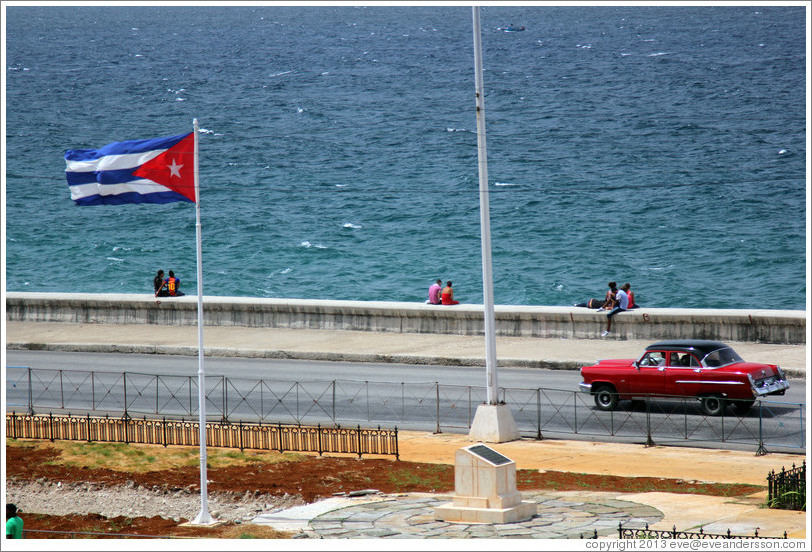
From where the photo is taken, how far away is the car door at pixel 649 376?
78.0 ft

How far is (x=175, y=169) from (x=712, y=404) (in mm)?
12477

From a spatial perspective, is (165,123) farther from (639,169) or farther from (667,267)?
(667,267)

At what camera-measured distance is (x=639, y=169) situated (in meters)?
78.3

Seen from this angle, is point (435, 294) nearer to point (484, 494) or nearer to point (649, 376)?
point (649, 376)

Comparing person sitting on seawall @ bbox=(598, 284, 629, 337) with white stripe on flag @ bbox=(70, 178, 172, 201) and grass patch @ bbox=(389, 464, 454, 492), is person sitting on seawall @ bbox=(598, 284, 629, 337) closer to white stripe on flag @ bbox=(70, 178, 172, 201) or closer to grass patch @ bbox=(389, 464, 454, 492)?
grass patch @ bbox=(389, 464, 454, 492)

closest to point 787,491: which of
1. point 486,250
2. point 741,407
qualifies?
point 741,407

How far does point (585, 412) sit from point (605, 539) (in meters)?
10.5

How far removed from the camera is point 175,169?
17250mm

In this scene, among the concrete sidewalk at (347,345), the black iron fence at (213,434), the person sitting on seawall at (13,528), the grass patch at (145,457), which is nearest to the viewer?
the person sitting on seawall at (13,528)

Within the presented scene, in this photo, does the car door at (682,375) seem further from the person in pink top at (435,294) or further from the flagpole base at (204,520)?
the person in pink top at (435,294)

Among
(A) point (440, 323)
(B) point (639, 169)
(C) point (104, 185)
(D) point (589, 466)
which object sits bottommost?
(D) point (589, 466)

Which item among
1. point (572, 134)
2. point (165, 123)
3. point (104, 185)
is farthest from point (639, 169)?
point (104, 185)

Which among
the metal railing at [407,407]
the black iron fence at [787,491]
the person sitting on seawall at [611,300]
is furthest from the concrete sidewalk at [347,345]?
the black iron fence at [787,491]

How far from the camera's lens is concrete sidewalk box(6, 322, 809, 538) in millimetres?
15703
